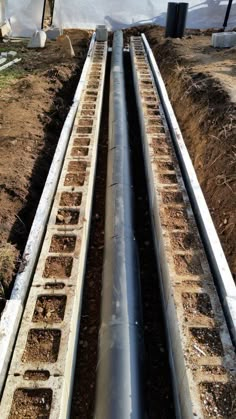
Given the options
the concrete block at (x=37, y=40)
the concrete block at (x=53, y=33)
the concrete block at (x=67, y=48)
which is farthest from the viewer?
the concrete block at (x=53, y=33)

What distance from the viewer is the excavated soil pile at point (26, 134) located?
3.84 metres

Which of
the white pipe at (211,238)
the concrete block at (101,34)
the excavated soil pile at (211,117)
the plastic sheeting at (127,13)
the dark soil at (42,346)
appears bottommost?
the dark soil at (42,346)

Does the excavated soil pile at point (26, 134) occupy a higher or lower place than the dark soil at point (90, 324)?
higher

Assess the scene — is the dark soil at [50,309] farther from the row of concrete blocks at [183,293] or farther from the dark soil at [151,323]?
the row of concrete blocks at [183,293]

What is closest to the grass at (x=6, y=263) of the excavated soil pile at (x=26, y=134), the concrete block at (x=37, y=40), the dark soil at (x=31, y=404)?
the excavated soil pile at (x=26, y=134)

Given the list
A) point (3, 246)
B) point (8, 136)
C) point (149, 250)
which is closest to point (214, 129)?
point (149, 250)

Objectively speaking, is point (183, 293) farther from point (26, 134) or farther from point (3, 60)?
point (3, 60)

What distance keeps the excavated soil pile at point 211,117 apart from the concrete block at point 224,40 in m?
0.62

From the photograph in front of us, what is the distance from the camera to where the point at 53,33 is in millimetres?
12008

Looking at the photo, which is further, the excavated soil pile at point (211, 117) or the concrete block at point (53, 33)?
the concrete block at point (53, 33)

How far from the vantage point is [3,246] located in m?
3.52

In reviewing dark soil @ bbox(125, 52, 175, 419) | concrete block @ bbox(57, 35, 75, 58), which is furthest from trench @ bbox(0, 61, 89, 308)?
concrete block @ bbox(57, 35, 75, 58)

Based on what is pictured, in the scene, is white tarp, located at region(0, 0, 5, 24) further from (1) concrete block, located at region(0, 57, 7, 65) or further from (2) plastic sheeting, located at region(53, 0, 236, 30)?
(1) concrete block, located at region(0, 57, 7, 65)

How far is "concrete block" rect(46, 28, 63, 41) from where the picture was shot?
12.0 metres
